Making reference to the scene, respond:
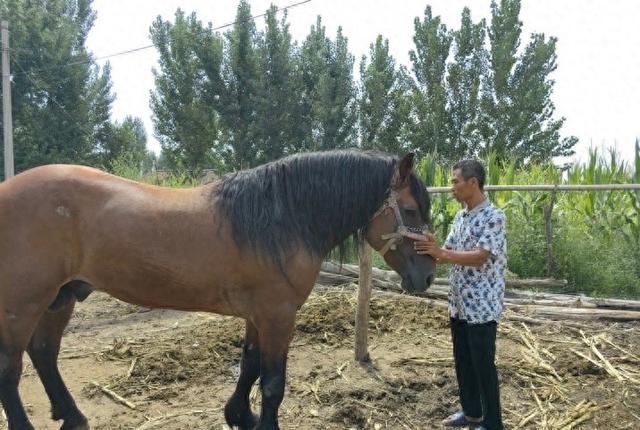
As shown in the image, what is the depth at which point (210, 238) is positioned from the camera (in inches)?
127

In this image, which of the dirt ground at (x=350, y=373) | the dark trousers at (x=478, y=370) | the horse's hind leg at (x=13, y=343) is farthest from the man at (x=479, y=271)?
the horse's hind leg at (x=13, y=343)

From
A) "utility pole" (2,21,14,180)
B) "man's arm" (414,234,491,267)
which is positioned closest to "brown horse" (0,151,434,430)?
"man's arm" (414,234,491,267)

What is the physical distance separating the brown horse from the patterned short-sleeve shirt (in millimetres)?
252

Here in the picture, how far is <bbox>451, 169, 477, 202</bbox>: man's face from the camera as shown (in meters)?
3.29

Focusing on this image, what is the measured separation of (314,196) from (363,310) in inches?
80.1

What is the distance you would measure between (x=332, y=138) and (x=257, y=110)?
3.35 m

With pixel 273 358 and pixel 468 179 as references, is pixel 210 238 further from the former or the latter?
pixel 468 179

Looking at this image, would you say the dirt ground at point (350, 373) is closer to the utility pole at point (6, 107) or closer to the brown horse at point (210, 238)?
the brown horse at point (210, 238)

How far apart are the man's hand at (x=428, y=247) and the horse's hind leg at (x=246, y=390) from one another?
128 centimetres

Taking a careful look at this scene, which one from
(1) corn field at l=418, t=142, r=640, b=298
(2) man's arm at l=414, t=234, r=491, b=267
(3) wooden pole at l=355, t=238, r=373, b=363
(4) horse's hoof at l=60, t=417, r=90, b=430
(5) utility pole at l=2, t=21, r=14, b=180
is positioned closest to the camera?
(2) man's arm at l=414, t=234, r=491, b=267

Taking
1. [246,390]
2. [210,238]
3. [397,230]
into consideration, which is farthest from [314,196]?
[246,390]

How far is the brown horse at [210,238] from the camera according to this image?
3.22 metres

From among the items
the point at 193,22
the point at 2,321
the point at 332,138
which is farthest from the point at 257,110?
the point at 2,321

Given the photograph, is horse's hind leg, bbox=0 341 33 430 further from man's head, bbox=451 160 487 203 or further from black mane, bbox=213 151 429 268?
Answer: man's head, bbox=451 160 487 203
